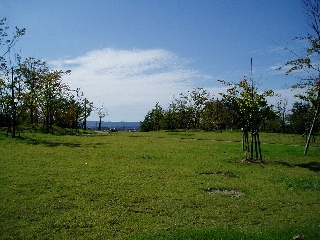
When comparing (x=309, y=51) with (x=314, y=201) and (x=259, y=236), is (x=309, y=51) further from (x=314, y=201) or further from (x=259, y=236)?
(x=259, y=236)

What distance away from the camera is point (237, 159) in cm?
1645

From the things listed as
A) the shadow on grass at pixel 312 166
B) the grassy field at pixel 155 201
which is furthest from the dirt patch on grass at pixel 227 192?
the shadow on grass at pixel 312 166

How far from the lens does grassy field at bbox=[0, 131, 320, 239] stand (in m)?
6.18

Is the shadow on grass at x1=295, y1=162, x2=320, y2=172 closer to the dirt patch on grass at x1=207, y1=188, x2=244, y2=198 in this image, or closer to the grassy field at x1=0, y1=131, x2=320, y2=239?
the grassy field at x1=0, y1=131, x2=320, y2=239

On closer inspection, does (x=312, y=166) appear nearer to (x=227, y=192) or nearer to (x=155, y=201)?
(x=227, y=192)

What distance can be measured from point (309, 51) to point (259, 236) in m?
14.6

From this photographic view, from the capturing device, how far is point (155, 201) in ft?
26.9

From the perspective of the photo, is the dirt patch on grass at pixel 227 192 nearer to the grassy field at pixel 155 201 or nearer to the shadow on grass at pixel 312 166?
the grassy field at pixel 155 201

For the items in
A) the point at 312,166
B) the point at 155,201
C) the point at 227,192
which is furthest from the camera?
the point at 312,166

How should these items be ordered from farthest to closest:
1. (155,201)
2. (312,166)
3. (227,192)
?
(312,166), (227,192), (155,201)

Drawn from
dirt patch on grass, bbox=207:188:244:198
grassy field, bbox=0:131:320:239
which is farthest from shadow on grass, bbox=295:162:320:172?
dirt patch on grass, bbox=207:188:244:198

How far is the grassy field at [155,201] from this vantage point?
6.18 meters

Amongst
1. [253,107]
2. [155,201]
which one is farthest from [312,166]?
[155,201]

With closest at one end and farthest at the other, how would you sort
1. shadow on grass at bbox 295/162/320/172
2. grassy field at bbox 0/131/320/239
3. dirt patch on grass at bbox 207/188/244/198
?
grassy field at bbox 0/131/320/239 → dirt patch on grass at bbox 207/188/244/198 → shadow on grass at bbox 295/162/320/172
